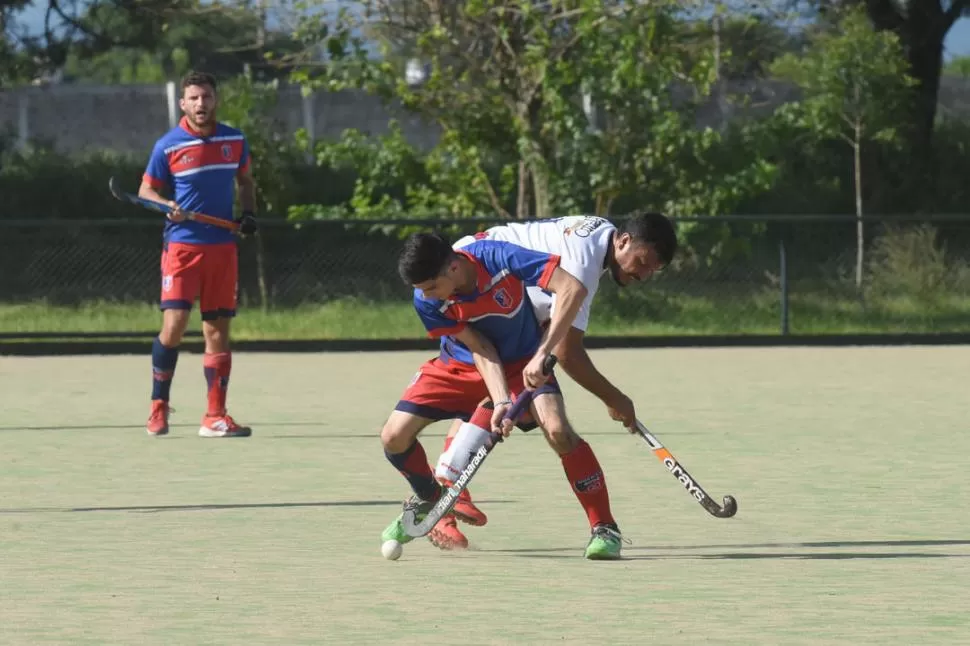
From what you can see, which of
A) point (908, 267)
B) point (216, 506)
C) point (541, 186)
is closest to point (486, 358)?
point (216, 506)

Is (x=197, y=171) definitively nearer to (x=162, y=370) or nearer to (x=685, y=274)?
(x=162, y=370)

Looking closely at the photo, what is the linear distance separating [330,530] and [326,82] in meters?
13.7

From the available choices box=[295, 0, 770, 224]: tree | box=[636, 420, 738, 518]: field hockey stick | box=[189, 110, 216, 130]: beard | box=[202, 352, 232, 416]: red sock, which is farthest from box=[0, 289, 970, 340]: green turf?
box=[636, 420, 738, 518]: field hockey stick

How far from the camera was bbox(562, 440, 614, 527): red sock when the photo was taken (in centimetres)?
693

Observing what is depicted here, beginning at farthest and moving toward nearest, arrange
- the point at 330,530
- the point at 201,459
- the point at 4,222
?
the point at 4,222, the point at 201,459, the point at 330,530

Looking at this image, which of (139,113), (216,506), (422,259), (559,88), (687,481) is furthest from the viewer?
(139,113)

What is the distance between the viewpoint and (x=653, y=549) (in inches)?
281

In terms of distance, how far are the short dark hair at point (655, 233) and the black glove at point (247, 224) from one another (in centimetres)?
433

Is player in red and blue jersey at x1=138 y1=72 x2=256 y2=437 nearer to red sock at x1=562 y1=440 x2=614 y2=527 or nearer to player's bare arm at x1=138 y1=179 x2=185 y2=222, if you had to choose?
player's bare arm at x1=138 y1=179 x2=185 y2=222

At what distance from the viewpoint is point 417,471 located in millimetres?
7180

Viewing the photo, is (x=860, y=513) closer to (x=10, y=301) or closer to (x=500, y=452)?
(x=500, y=452)

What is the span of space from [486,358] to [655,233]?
676mm

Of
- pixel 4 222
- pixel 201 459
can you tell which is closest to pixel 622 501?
pixel 201 459

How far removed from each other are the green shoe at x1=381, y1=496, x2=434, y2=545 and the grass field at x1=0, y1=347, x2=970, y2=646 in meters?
0.10
